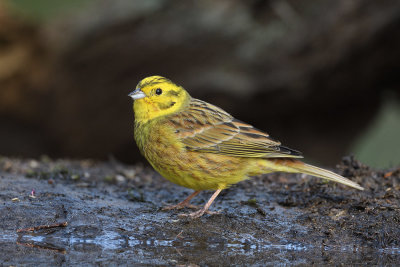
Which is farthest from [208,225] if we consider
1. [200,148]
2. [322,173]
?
[322,173]

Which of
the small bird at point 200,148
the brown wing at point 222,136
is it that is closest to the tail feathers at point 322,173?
the small bird at point 200,148

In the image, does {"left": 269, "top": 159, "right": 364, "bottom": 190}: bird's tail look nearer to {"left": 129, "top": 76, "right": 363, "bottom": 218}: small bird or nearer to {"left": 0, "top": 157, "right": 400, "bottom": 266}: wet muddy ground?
{"left": 129, "top": 76, "right": 363, "bottom": 218}: small bird

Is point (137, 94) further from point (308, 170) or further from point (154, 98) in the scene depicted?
point (308, 170)

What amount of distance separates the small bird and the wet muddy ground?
299mm

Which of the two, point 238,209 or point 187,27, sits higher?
point 187,27

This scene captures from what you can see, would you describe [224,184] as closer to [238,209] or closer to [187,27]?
[238,209]

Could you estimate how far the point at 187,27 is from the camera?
8.91m

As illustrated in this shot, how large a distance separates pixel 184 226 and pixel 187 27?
5.24 metres

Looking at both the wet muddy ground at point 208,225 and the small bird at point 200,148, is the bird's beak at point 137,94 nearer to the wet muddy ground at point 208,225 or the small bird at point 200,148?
the small bird at point 200,148

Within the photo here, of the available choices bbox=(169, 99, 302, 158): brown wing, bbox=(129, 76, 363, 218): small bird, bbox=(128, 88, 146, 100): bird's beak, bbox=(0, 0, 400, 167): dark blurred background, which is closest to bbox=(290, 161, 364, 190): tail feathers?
bbox=(129, 76, 363, 218): small bird

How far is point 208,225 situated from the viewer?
4.36 metres

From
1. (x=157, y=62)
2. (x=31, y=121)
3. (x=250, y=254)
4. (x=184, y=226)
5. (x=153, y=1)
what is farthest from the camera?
(x=31, y=121)

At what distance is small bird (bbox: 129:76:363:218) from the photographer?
4730 mm

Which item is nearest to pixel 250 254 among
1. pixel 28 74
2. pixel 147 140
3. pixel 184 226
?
pixel 184 226
